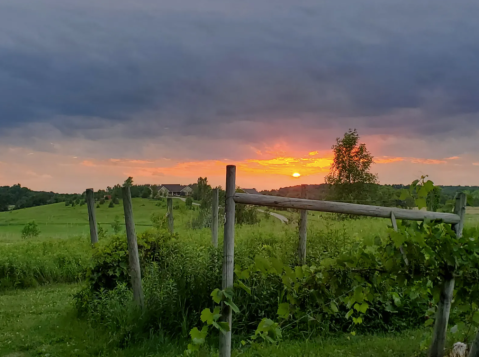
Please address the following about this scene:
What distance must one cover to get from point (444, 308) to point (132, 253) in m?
3.89

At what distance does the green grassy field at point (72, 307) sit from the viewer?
4676 mm

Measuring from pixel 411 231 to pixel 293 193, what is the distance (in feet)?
11.6

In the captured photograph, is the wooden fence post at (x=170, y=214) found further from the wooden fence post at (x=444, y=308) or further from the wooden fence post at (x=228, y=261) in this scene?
the wooden fence post at (x=444, y=308)

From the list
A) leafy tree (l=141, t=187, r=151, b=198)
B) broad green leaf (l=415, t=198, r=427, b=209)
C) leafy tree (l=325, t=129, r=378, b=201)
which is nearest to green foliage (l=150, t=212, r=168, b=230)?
leafy tree (l=141, t=187, r=151, b=198)

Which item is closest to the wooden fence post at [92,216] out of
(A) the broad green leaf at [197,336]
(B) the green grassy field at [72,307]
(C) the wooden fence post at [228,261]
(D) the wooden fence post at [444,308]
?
(B) the green grassy field at [72,307]

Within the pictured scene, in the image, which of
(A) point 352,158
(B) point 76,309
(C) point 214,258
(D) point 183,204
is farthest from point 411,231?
(A) point 352,158

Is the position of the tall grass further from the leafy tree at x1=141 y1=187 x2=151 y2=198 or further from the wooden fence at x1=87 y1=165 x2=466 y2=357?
the wooden fence at x1=87 y1=165 x2=466 y2=357

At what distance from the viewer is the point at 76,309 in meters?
6.15

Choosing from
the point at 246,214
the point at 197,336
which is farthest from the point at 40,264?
the point at 197,336

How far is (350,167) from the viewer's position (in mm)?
26422

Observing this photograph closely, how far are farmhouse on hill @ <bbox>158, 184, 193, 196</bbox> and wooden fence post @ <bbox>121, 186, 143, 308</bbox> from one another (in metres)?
5.45

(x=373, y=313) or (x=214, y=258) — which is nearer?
(x=214, y=258)

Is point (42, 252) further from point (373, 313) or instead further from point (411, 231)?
point (411, 231)

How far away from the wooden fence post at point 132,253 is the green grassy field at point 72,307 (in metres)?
0.64
